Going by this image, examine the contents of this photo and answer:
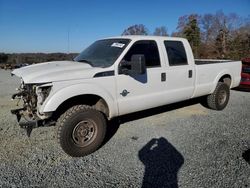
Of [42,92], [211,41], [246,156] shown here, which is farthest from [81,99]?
[211,41]

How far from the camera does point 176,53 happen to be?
19.1 ft

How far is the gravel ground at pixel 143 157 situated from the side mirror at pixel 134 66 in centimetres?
136

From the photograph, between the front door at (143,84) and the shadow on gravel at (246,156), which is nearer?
the shadow on gravel at (246,156)

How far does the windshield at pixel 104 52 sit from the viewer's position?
4.77 meters

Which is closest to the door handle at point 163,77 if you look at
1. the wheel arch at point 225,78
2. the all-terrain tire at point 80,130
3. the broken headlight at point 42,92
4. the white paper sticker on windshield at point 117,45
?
the white paper sticker on windshield at point 117,45

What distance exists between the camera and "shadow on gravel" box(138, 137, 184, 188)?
11.2 feet

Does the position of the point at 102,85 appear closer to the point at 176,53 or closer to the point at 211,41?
the point at 176,53

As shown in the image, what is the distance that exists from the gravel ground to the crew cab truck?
1.53 feet

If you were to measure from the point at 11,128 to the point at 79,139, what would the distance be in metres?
2.20

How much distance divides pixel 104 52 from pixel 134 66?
0.95 m

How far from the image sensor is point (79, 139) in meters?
4.25

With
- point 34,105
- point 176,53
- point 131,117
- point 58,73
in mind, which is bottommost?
point 131,117

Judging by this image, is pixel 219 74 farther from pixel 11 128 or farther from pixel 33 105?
pixel 11 128

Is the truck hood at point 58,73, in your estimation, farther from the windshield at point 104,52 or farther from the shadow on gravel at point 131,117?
the shadow on gravel at point 131,117
